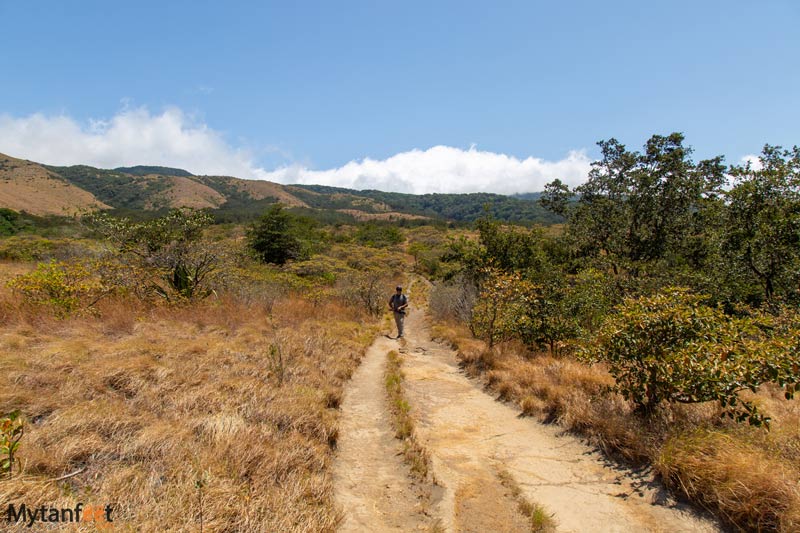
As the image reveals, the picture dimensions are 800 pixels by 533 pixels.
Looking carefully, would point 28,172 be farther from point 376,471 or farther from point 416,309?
point 376,471

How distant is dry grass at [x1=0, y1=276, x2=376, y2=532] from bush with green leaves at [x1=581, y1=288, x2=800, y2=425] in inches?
169

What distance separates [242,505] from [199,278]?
9792 millimetres

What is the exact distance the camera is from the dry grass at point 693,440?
336 cm

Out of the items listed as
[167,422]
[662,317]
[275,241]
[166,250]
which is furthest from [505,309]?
[275,241]

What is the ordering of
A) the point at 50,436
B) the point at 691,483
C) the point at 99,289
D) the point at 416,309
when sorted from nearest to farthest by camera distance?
the point at 50,436
the point at 691,483
the point at 99,289
the point at 416,309

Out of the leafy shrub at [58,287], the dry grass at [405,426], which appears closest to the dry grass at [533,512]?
the dry grass at [405,426]

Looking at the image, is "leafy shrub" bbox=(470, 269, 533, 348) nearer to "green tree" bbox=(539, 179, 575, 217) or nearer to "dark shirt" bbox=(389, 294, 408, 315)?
"dark shirt" bbox=(389, 294, 408, 315)

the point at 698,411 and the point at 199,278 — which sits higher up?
the point at 199,278

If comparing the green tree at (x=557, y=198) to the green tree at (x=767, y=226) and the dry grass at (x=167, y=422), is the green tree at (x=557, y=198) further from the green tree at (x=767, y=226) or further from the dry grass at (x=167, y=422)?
the dry grass at (x=167, y=422)

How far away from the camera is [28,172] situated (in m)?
128

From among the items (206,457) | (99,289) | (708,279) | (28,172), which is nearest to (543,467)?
(206,457)

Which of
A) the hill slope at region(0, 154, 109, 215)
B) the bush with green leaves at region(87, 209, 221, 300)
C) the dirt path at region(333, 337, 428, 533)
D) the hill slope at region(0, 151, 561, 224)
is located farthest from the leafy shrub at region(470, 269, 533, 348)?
the hill slope at region(0, 154, 109, 215)

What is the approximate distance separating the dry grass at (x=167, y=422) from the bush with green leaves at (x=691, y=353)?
14.1 feet

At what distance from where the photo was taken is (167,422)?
161 inches
